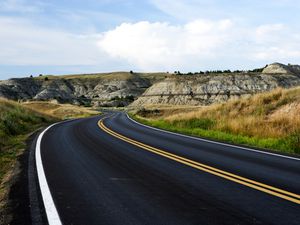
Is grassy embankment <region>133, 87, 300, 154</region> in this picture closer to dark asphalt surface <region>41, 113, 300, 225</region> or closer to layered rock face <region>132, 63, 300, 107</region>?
dark asphalt surface <region>41, 113, 300, 225</region>

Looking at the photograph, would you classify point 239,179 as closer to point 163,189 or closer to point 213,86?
point 163,189

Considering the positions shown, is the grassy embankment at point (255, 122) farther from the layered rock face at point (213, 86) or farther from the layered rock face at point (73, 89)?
the layered rock face at point (73, 89)

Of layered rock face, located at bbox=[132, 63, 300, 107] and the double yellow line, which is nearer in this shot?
the double yellow line

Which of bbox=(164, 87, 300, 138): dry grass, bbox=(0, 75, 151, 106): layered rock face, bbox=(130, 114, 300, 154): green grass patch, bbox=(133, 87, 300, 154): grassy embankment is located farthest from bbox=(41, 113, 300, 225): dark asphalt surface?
bbox=(0, 75, 151, 106): layered rock face

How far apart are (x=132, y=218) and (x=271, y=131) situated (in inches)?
526

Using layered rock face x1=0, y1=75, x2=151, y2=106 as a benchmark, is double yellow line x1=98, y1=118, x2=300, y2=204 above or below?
above

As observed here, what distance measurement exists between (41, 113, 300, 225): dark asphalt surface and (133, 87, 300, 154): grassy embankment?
3502 mm

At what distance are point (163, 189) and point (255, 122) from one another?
44.2 feet

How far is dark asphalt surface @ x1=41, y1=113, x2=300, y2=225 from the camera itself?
601cm

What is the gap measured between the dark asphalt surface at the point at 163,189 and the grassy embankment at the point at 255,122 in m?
3.50

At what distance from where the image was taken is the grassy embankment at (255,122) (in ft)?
54.1

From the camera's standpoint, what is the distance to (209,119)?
25094 millimetres

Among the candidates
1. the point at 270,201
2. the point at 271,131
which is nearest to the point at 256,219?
the point at 270,201

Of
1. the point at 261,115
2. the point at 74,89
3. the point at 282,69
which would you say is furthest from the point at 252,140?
the point at 74,89
